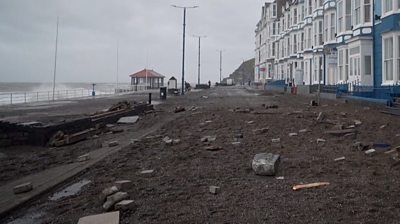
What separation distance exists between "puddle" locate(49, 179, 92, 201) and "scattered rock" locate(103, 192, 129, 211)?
1265 millimetres

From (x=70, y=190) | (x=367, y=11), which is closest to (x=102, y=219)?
(x=70, y=190)

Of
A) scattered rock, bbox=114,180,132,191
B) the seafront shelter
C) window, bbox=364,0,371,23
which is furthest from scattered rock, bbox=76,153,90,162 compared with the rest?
the seafront shelter

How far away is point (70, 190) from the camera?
7359mm

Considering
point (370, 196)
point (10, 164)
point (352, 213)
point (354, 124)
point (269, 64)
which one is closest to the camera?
point (352, 213)

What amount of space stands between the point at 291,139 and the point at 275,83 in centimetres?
5531

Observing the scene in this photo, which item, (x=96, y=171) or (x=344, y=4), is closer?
(x=96, y=171)

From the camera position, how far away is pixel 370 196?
19.8ft

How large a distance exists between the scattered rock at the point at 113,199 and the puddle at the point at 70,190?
127cm

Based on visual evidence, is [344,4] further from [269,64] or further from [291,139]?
[269,64]

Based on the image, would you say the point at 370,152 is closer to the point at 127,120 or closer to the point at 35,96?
the point at 127,120

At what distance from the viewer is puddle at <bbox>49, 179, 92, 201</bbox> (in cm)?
700

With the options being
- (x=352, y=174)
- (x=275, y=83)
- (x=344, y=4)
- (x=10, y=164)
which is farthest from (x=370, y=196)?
(x=275, y=83)

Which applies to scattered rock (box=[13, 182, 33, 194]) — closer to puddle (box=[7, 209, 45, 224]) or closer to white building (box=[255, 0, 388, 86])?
puddle (box=[7, 209, 45, 224])

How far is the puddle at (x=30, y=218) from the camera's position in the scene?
573cm
